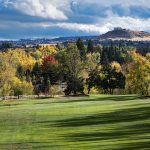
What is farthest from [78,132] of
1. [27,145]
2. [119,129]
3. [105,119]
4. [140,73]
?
[140,73]

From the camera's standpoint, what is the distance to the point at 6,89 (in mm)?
140875

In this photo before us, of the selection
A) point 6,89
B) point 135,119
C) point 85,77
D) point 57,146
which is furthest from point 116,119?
point 85,77

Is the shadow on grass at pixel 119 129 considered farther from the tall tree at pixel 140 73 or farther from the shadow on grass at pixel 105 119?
the tall tree at pixel 140 73

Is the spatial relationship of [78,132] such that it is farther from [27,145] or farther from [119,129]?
[27,145]

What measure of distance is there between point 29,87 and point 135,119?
106 metres

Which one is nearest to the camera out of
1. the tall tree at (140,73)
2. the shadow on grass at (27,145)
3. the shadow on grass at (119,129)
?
the shadow on grass at (27,145)

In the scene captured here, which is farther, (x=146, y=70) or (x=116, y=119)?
(x=146, y=70)

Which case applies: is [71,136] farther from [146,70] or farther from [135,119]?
[146,70]

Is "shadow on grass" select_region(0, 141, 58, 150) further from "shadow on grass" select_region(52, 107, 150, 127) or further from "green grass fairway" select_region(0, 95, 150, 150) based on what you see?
"shadow on grass" select_region(52, 107, 150, 127)

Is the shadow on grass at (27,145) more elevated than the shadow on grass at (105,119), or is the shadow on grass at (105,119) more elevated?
the shadow on grass at (27,145)

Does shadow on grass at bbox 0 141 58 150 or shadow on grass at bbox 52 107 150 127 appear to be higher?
shadow on grass at bbox 0 141 58 150

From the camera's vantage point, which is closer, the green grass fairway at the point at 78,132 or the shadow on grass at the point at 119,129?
the green grass fairway at the point at 78,132

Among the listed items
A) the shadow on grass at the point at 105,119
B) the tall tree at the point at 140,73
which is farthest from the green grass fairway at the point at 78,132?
the tall tree at the point at 140,73

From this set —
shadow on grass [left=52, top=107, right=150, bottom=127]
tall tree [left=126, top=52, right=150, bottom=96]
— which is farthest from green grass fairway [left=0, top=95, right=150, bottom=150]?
tall tree [left=126, top=52, right=150, bottom=96]
